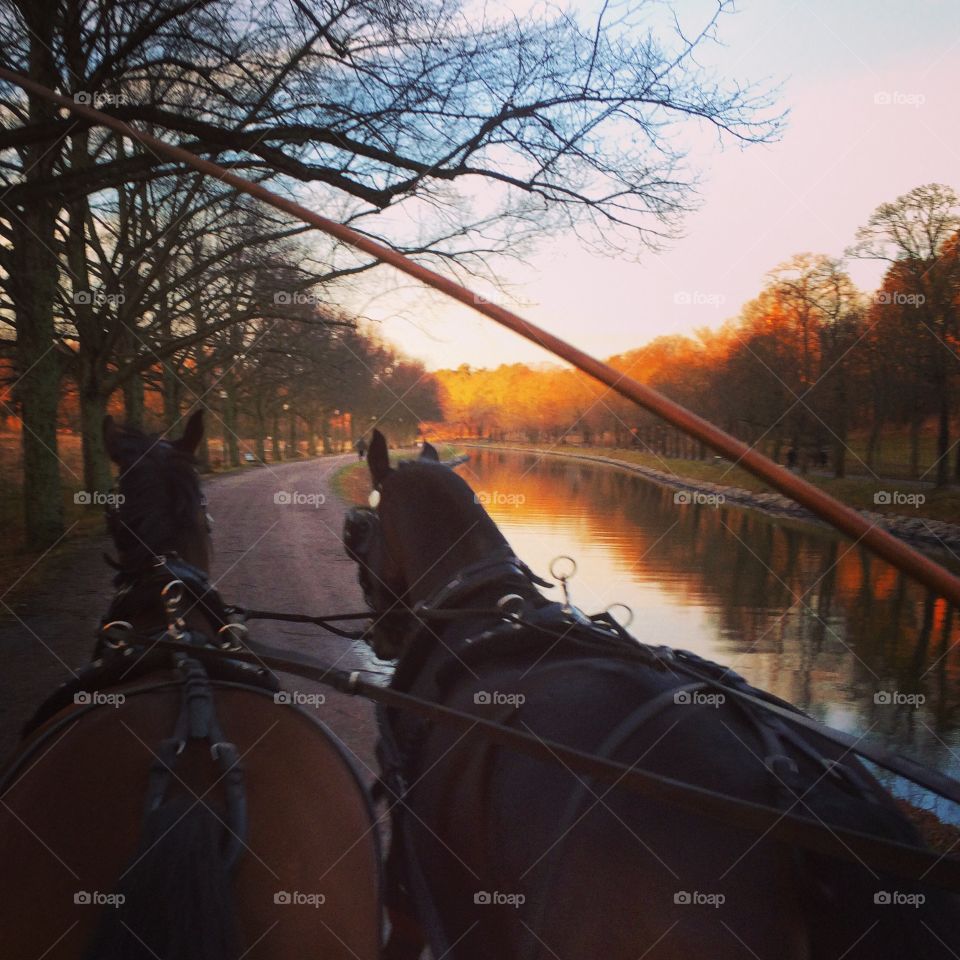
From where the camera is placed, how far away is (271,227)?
3922 mm

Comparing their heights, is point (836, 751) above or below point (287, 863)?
above

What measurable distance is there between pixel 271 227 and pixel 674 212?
85.5 inches

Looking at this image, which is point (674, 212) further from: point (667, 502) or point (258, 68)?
point (667, 502)

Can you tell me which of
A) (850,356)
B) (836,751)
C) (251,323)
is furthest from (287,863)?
(850,356)

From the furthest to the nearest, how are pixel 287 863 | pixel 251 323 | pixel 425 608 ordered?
pixel 251 323 → pixel 425 608 → pixel 287 863

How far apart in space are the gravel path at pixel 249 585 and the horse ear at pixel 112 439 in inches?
14.6

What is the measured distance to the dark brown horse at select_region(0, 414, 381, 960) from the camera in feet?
4.21

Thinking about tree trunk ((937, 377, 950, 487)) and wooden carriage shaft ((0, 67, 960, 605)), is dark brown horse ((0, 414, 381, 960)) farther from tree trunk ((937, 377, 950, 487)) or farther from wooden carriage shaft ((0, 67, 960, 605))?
tree trunk ((937, 377, 950, 487))

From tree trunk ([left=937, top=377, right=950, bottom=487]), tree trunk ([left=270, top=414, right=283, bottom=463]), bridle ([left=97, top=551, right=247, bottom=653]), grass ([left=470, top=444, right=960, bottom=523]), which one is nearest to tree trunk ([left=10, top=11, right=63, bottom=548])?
tree trunk ([left=270, top=414, right=283, bottom=463])

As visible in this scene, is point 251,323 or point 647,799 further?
point 251,323

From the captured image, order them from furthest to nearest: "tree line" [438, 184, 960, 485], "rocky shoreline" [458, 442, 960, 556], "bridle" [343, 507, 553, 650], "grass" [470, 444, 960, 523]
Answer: "rocky shoreline" [458, 442, 960, 556], "grass" [470, 444, 960, 523], "tree line" [438, 184, 960, 485], "bridle" [343, 507, 553, 650]

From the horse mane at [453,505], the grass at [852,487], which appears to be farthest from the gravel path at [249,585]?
the grass at [852,487]

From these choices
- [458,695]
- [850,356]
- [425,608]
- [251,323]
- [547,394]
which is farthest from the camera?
[850,356]

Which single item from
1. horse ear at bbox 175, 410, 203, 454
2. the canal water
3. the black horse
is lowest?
the canal water
